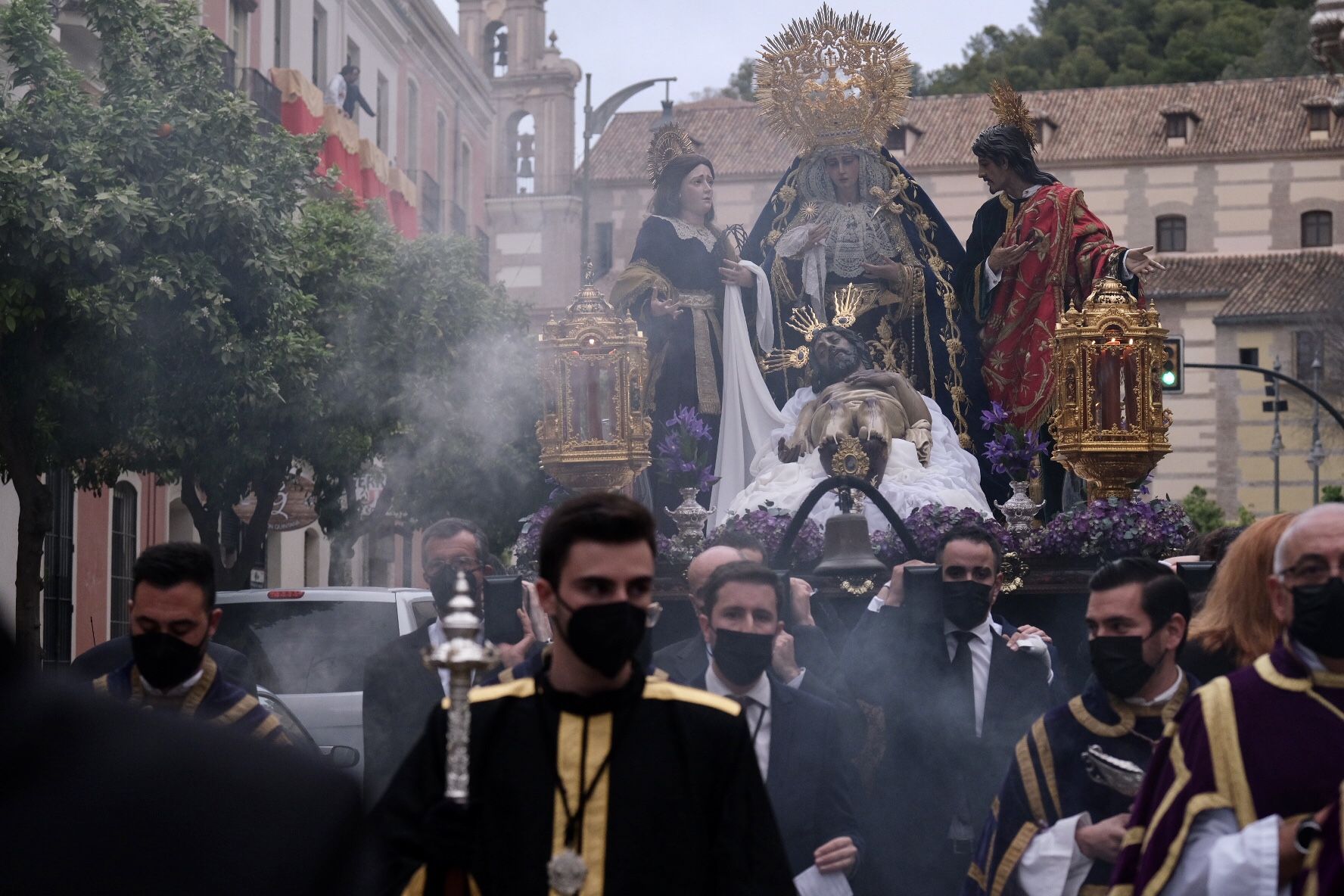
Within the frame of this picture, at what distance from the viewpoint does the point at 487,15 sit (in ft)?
160

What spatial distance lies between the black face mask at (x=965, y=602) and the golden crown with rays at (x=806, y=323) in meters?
6.26

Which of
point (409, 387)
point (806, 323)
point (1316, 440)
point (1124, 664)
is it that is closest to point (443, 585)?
point (1124, 664)

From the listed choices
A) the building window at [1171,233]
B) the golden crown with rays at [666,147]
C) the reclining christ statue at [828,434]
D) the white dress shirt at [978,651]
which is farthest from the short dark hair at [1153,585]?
the building window at [1171,233]

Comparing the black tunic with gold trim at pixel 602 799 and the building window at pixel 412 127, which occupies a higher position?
the building window at pixel 412 127

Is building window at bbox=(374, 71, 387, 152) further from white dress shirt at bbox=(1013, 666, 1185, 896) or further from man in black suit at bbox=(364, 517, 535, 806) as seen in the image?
white dress shirt at bbox=(1013, 666, 1185, 896)

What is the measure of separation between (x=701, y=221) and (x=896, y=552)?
10.9 ft

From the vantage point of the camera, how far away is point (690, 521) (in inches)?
463

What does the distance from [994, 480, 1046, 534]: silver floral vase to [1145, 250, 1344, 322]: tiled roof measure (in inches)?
1507

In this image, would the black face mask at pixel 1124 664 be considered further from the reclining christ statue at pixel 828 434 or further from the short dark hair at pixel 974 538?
the reclining christ statue at pixel 828 434

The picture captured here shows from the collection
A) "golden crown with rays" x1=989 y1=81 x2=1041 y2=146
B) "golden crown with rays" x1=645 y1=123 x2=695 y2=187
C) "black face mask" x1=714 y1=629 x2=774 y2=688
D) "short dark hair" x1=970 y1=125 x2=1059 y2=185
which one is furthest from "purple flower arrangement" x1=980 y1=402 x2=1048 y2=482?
"black face mask" x1=714 y1=629 x2=774 y2=688

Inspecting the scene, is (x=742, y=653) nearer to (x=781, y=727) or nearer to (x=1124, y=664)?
(x=781, y=727)

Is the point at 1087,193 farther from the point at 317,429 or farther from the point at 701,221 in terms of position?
the point at 701,221

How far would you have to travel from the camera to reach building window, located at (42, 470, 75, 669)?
21031 millimetres

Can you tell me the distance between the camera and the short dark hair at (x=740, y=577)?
5.85 meters
